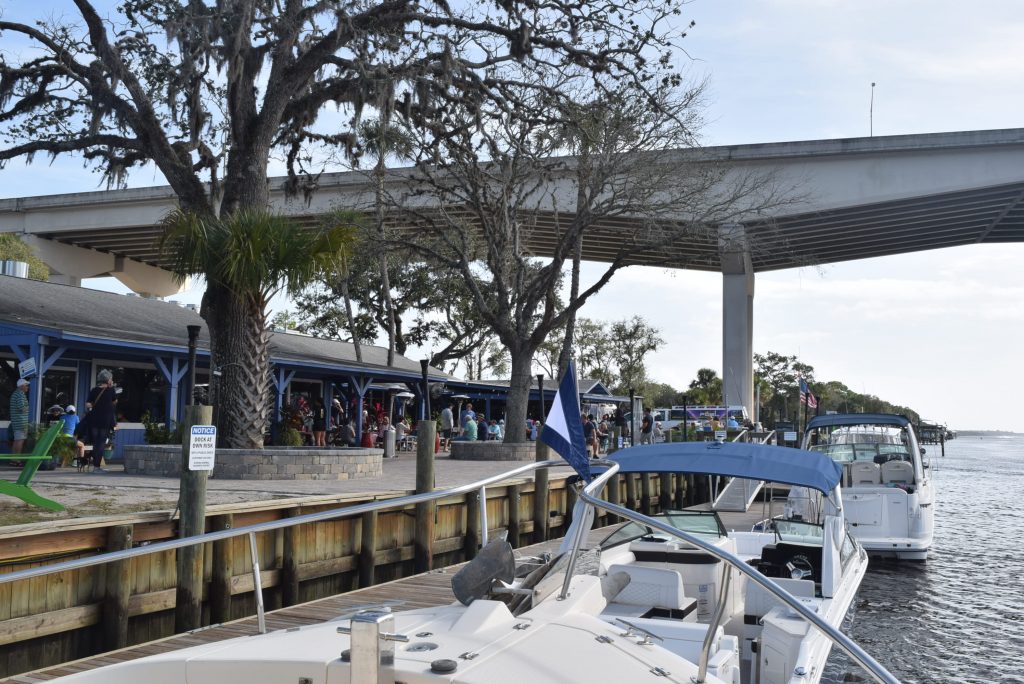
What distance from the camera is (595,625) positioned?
15.3ft

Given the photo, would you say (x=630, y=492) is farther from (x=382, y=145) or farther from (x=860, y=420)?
(x=382, y=145)

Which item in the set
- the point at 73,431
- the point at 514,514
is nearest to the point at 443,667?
the point at 514,514

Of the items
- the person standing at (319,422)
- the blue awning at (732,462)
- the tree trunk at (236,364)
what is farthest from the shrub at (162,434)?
the blue awning at (732,462)

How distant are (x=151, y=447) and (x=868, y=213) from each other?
106 ft

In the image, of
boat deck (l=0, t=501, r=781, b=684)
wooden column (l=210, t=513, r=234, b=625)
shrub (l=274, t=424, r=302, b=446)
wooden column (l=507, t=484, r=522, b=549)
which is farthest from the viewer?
shrub (l=274, t=424, r=302, b=446)

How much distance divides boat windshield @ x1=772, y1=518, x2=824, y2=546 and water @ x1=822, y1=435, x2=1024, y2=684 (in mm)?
1282

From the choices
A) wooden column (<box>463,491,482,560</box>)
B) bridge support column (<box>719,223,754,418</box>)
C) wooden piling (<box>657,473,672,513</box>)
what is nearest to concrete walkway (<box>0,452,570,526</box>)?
wooden column (<box>463,491,482,560</box>)

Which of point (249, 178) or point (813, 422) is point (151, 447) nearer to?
point (249, 178)

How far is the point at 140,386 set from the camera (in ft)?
82.0

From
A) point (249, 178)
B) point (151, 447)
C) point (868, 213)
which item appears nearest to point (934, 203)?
point (868, 213)

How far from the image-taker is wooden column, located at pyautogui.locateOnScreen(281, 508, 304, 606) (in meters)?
11.6

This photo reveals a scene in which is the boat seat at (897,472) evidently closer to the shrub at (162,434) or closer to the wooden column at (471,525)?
the wooden column at (471,525)

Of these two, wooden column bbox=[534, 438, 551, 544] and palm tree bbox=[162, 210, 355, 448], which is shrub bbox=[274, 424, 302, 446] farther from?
wooden column bbox=[534, 438, 551, 544]

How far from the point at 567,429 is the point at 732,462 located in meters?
2.77
